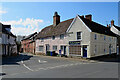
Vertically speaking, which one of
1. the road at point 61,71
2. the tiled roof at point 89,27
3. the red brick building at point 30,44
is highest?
the tiled roof at point 89,27

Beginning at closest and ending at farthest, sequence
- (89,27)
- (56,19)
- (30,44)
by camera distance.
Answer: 1. (89,27)
2. (56,19)
3. (30,44)

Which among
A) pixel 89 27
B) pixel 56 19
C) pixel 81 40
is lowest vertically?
pixel 81 40

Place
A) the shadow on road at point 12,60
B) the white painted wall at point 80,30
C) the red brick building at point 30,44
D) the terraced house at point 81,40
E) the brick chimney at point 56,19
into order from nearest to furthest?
1. the shadow on road at point 12,60
2. the white painted wall at point 80,30
3. the terraced house at point 81,40
4. the brick chimney at point 56,19
5. the red brick building at point 30,44

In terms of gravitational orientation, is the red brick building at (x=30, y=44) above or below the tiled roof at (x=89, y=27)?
below

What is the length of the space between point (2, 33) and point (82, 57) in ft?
59.9

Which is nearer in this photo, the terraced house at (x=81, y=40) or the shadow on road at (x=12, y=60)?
the shadow on road at (x=12, y=60)

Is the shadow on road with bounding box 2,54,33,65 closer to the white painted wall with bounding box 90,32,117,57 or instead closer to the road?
the road

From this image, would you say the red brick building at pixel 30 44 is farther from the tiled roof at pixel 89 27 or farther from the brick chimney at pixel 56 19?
the brick chimney at pixel 56 19

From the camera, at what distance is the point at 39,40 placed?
121ft

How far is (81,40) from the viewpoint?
77.2 ft

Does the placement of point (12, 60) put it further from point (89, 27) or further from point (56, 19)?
point (56, 19)

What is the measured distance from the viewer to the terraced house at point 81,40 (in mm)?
22750

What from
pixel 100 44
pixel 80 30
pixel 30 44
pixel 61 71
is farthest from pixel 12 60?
pixel 30 44

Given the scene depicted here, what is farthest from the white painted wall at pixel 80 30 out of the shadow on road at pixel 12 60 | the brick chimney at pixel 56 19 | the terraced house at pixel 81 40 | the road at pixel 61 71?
the shadow on road at pixel 12 60
